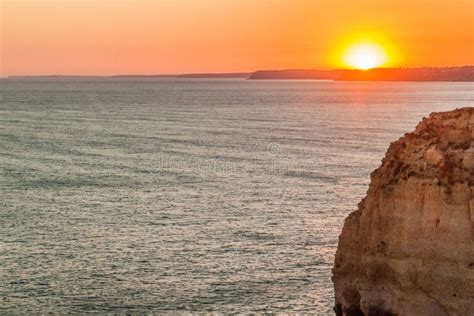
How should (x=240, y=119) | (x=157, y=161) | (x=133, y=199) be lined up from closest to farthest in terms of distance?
1. (x=133, y=199)
2. (x=157, y=161)
3. (x=240, y=119)

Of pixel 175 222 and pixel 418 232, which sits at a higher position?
pixel 418 232

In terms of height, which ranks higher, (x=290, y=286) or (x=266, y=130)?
(x=266, y=130)

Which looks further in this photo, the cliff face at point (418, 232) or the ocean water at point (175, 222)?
the ocean water at point (175, 222)

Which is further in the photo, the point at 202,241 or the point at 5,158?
the point at 5,158

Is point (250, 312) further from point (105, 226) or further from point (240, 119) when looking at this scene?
point (240, 119)

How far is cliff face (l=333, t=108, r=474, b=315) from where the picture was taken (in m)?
27.2

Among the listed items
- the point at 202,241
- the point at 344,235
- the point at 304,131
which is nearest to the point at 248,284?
the point at 202,241

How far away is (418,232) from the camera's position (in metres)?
27.9

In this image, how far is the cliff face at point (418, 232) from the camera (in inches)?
1071

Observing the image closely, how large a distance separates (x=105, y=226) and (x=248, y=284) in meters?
19.0

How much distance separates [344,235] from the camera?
30734 mm

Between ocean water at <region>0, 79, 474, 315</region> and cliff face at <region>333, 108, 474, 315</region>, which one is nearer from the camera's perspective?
cliff face at <region>333, 108, 474, 315</region>

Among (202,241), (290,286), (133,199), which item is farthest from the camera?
(133,199)

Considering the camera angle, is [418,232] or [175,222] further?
[175,222]
